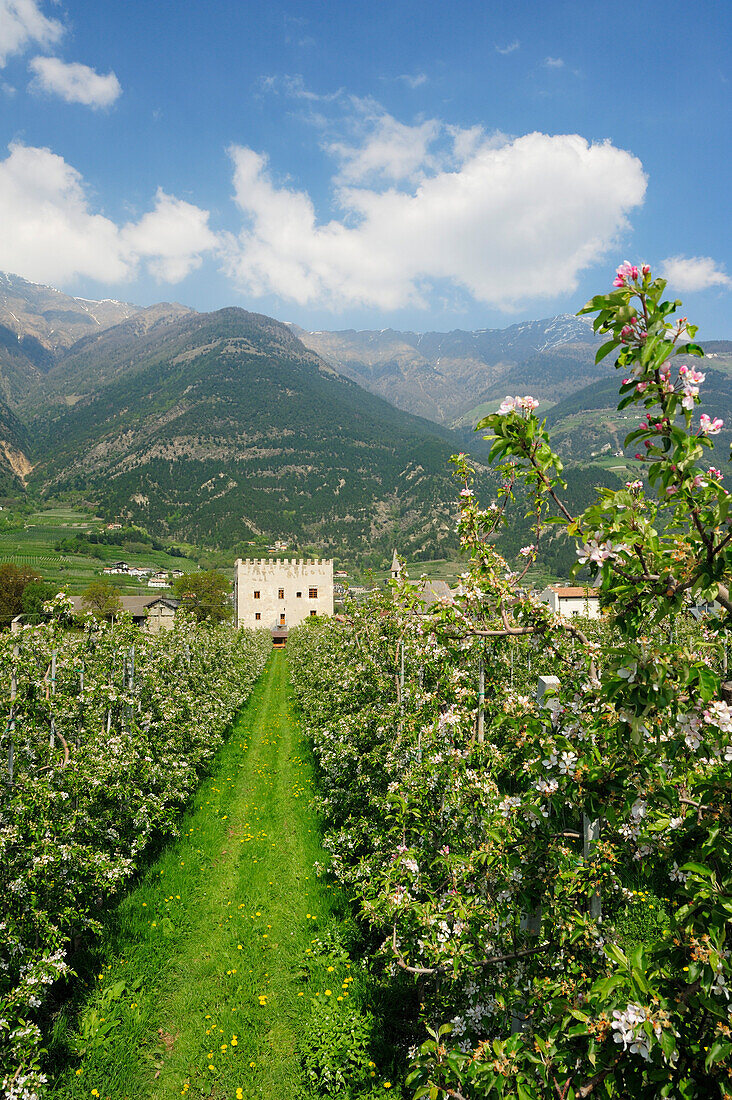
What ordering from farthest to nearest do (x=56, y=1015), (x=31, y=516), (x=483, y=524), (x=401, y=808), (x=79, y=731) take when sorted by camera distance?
1. (x=31, y=516)
2. (x=79, y=731)
3. (x=56, y=1015)
4. (x=401, y=808)
5. (x=483, y=524)

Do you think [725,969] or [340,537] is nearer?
[725,969]

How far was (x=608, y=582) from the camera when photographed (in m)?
2.13

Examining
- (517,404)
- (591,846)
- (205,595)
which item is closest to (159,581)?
(205,595)

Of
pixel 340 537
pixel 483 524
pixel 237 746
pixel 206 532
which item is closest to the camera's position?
pixel 483 524

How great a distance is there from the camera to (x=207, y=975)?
7.18 metres

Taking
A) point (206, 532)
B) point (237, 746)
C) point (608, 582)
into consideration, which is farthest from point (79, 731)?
point (206, 532)

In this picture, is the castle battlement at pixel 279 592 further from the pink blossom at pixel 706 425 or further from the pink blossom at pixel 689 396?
the pink blossom at pixel 689 396

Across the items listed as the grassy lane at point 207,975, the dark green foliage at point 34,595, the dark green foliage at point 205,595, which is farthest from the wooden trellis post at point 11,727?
the dark green foliage at point 205,595

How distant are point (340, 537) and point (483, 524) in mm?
184640

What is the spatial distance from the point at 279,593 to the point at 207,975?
6016 centimetres

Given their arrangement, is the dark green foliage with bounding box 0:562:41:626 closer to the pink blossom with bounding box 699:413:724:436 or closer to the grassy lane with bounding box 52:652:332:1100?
the grassy lane with bounding box 52:652:332:1100

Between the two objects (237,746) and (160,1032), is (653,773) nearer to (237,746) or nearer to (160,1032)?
(160,1032)

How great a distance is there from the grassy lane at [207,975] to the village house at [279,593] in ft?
179

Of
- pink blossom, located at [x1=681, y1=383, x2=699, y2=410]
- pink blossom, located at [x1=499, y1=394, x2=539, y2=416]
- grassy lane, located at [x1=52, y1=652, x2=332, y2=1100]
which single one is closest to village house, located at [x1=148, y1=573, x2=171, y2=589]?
grassy lane, located at [x1=52, y1=652, x2=332, y2=1100]
